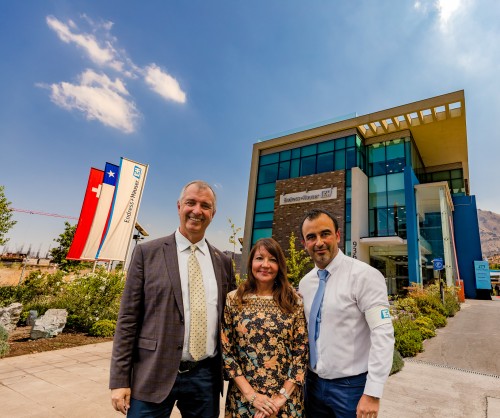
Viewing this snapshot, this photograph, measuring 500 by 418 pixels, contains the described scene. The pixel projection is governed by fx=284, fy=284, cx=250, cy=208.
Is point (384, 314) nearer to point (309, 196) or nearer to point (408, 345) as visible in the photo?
point (408, 345)

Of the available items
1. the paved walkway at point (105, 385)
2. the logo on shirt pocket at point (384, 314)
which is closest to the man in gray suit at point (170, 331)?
the logo on shirt pocket at point (384, 314)

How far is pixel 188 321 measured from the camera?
6.84 ft

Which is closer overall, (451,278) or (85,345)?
(85,345)

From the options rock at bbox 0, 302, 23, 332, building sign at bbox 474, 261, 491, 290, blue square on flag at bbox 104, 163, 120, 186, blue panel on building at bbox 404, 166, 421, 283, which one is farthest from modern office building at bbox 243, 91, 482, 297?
rock at bbox 0, 302, 23, 332

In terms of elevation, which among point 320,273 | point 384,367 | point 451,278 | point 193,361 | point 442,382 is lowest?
point 442,382

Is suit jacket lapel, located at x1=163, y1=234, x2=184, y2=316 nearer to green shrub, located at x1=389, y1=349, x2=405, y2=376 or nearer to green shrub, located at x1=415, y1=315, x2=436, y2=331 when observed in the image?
green shrub, located at x1=389, y1=349, x2=405, y2=376

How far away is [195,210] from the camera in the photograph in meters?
2.26

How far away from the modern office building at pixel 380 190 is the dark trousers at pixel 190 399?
60.3ft

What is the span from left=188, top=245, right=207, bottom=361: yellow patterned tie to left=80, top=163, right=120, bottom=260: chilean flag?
409 inches

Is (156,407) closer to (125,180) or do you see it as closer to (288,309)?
(288,309)

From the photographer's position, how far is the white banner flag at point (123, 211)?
11203mm

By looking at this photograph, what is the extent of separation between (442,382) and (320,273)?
185 inches

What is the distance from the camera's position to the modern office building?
19.5 m

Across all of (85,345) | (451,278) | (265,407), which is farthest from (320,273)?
(451,278)
